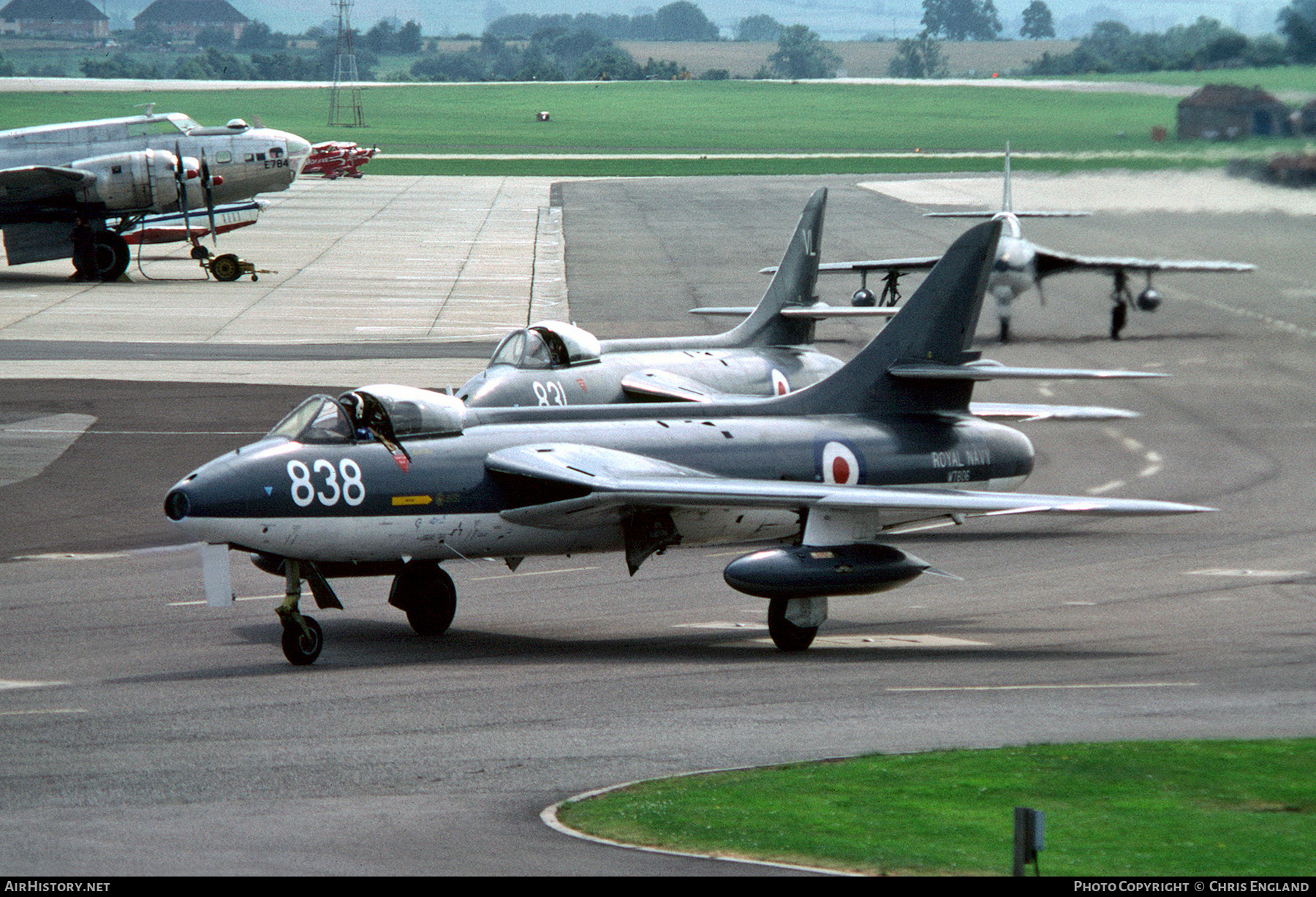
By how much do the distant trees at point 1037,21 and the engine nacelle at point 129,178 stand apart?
4610 inches

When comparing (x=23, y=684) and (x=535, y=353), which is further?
(x=535, y=353)

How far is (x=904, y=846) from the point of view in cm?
1141

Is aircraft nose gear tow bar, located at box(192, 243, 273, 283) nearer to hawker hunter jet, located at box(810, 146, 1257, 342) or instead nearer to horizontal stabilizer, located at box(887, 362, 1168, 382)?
hawker hunter jet, located at box(810, 146, 1257, 342)

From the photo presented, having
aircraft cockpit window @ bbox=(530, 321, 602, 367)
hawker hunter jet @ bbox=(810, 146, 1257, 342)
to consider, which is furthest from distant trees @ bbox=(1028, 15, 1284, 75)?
aircraft cockpit window @ bbox=(530, 321, 602, 367)

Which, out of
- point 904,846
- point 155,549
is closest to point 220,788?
point 904,846

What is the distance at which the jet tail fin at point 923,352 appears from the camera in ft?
72.5

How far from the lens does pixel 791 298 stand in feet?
104

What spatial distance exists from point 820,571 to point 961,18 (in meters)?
143

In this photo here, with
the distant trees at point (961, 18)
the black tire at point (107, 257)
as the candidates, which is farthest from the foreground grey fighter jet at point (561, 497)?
the distant trees at point (961, 18)

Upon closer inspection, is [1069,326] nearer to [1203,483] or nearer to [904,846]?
[1203,483]

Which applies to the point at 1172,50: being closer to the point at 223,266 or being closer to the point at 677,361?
the point at 677,361

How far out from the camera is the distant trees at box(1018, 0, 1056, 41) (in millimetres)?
156500

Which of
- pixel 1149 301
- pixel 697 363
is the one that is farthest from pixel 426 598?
pixel 1149 301

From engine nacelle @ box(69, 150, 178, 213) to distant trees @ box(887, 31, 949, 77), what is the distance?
120 m
